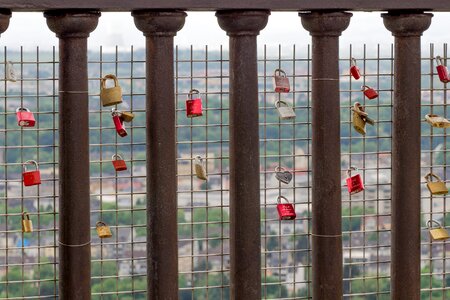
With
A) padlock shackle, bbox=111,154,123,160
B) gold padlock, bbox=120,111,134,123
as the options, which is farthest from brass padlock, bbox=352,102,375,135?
padlock shackle, bbox=111,154,123,160

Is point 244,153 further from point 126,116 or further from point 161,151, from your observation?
point 126,116

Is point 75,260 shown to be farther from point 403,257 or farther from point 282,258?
point 403,257

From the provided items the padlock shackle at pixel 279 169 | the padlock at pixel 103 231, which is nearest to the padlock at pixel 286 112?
the padlock shackle at pixel 279 169

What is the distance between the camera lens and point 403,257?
34.4 feet

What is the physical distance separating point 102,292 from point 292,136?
253cm

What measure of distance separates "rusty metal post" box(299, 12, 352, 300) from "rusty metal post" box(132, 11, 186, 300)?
1391 millimetres

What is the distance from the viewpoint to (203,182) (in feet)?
36.0

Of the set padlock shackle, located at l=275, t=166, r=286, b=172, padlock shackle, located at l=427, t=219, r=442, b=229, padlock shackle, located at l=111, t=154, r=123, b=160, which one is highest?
padlock shackle, located at l=111, t=154, r=123, b=160

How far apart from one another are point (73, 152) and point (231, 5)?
78.3 inches

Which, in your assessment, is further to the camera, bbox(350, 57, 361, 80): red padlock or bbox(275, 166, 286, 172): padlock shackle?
bbox(275, 166, 286, 172): padlock shackle

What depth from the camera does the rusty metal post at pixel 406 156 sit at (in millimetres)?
10312

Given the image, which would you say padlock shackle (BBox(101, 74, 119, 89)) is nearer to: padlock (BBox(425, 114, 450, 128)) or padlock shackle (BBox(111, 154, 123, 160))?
padlock shackle (BBox(111, 154, 123, 160))

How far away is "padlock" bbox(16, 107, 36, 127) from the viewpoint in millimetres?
9742

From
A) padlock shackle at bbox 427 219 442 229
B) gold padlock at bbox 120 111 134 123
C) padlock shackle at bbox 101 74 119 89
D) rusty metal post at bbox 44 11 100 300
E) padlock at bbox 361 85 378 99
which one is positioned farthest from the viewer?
padlock shackle at bbox 427 219 442 229
